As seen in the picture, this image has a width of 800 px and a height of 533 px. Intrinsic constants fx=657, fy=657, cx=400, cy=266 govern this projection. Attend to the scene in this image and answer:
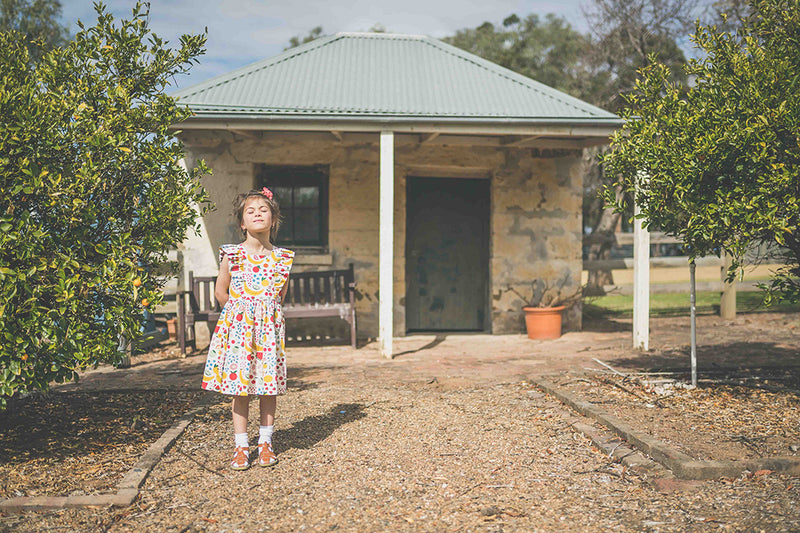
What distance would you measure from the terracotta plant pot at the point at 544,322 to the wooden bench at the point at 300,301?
2.45m

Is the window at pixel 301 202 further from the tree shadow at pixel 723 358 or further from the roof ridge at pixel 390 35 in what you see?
the tree shadow at pixel 723 358

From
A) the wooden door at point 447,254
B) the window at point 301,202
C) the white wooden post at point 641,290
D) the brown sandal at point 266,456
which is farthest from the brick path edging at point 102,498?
the wooden door at point 447,254

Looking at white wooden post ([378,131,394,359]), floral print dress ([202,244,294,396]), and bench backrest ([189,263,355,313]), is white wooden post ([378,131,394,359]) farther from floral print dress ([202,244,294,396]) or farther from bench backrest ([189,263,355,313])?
floral print dress ([202,244,294,396])

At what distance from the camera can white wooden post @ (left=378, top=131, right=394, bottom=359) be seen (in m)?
7.36

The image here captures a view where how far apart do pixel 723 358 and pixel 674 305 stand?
7620 mm

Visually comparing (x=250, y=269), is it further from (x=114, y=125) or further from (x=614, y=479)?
(x=614, y=479)

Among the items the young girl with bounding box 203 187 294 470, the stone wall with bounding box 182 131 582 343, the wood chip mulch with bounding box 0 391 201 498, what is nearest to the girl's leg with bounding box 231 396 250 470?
the young girl with bounding box 203 187 294 470

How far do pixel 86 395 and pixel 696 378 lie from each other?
507cm

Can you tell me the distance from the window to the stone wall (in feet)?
0.70


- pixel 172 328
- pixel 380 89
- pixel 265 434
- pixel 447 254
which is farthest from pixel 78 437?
pixel 447 254

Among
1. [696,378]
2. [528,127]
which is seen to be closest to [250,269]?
[696,378]

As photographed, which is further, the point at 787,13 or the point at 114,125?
the point at 787,13

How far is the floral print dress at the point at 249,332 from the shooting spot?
3645 mm

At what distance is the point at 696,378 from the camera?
17.9 feet
